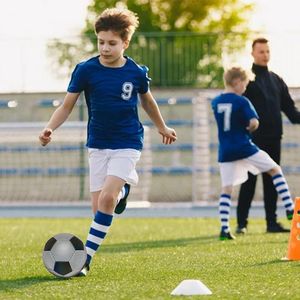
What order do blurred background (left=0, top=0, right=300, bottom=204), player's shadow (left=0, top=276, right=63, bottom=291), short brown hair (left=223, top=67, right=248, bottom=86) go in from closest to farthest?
1. player's shadow (left=0, top=276, right=63, bottom=291)
2. short brown hair (left=223, top=67, right=248, bottom=86)
3. blurred background (left=0, top=0, right=300, bottom=204)

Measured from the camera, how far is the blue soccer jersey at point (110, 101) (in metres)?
7.73

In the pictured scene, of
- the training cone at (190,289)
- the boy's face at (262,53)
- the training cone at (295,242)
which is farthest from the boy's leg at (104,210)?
the boy's face at (262,53)

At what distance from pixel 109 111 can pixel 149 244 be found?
3212 mm

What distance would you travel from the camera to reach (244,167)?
36.6 ft

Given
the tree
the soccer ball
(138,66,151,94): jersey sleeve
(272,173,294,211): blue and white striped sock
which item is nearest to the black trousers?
(272,173,294,211): blue and white striped sock

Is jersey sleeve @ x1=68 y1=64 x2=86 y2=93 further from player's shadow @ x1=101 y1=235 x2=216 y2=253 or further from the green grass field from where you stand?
player's shadow @ x1=101 y1=235 x2=216 y2=253

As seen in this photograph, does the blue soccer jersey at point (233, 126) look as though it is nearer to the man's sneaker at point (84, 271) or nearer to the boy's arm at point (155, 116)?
the boy's arm at point (155, 116)

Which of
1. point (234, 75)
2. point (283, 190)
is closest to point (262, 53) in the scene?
point (234, 75)

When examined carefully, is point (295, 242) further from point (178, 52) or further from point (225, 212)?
point (178, 52)

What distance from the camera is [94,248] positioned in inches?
301

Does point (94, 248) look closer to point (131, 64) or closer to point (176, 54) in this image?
point (131, 64)

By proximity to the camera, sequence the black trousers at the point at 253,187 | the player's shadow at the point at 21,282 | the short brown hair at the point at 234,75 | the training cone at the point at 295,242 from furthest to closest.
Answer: the black trousers at the point at 253,187
the short brown hair at the point at 234,75
the training cone at the point at 295,242
the player's shadow at the point at 21,282

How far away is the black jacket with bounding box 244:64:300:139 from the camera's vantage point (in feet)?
38.5

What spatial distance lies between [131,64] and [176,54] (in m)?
15.8
